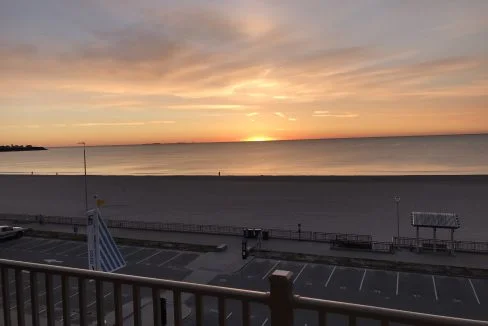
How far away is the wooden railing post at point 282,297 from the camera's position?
9.75ft

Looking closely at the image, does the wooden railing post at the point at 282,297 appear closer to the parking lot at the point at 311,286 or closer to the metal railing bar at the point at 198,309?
the metal railing bar at the point at 198,309

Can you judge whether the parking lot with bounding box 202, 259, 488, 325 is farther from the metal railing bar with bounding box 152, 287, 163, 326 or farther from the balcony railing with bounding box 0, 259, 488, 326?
the metal railing bar with bounding box 152, 287, 163, 326

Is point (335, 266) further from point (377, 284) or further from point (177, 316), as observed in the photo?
point (177, 316)

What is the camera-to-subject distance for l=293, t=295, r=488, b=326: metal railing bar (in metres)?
2.59

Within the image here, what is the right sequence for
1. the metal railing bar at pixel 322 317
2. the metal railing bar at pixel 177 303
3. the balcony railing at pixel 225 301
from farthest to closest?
1. the metal railing bar at pixel 177 303
2. the metal railing bar at pixel 322 317
3. the balcony railing at pixel 225 301

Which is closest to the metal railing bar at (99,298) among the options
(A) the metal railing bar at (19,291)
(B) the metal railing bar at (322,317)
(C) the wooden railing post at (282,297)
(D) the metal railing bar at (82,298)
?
(D) the metal railing bar at (82,298)

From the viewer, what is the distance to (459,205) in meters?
39.7

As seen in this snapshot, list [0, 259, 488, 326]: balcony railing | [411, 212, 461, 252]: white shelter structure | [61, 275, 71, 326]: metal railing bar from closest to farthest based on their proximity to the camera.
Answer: [0, 259, 488, 326]: balcony railing < [61, 275, 71, 326]: metal railing bar < [411, 212, 461, 252]: white shelter structure

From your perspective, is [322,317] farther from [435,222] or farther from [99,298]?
[435,222]

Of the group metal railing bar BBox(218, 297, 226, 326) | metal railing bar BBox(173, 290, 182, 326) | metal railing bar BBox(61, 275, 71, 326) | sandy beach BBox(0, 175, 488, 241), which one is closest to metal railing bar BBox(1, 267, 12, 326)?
metal railing bar BBox(61, 275, 71, 326)

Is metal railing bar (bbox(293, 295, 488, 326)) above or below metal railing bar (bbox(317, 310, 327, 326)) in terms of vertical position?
above

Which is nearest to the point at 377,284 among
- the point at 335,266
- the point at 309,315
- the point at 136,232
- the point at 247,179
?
the point at 335,266

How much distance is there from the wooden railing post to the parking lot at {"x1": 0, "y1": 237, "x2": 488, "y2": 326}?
1075 centimetres

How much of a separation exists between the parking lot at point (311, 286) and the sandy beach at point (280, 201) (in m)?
9.76
